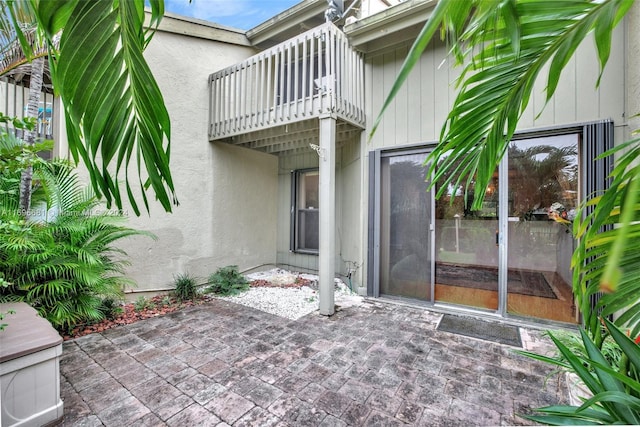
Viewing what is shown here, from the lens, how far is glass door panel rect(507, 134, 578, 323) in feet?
10.3

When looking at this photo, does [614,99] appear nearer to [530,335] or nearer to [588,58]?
[588,58]

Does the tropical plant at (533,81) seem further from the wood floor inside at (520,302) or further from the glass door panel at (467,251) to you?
the wood floor inside at (520,302)

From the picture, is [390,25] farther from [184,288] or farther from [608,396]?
[184,288]

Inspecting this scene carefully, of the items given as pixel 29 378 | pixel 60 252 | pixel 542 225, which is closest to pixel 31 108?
pixel 60 252

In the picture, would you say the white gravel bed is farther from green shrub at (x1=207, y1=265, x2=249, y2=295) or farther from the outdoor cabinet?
the outdoor cabinet

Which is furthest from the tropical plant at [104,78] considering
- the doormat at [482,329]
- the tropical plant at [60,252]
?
the doormat at [482,329]

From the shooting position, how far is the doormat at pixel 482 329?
2930mm

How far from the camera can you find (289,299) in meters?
4.18

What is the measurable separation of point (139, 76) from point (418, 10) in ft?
12.6

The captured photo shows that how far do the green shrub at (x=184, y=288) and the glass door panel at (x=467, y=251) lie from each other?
3.60m

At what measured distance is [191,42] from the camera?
455 cm

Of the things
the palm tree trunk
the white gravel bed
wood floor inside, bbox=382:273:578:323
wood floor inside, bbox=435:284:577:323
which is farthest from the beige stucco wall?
wood floor inside, bbox=435:284:577:323

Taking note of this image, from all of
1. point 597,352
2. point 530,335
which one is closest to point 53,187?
point 597,352

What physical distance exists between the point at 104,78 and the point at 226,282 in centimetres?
427
